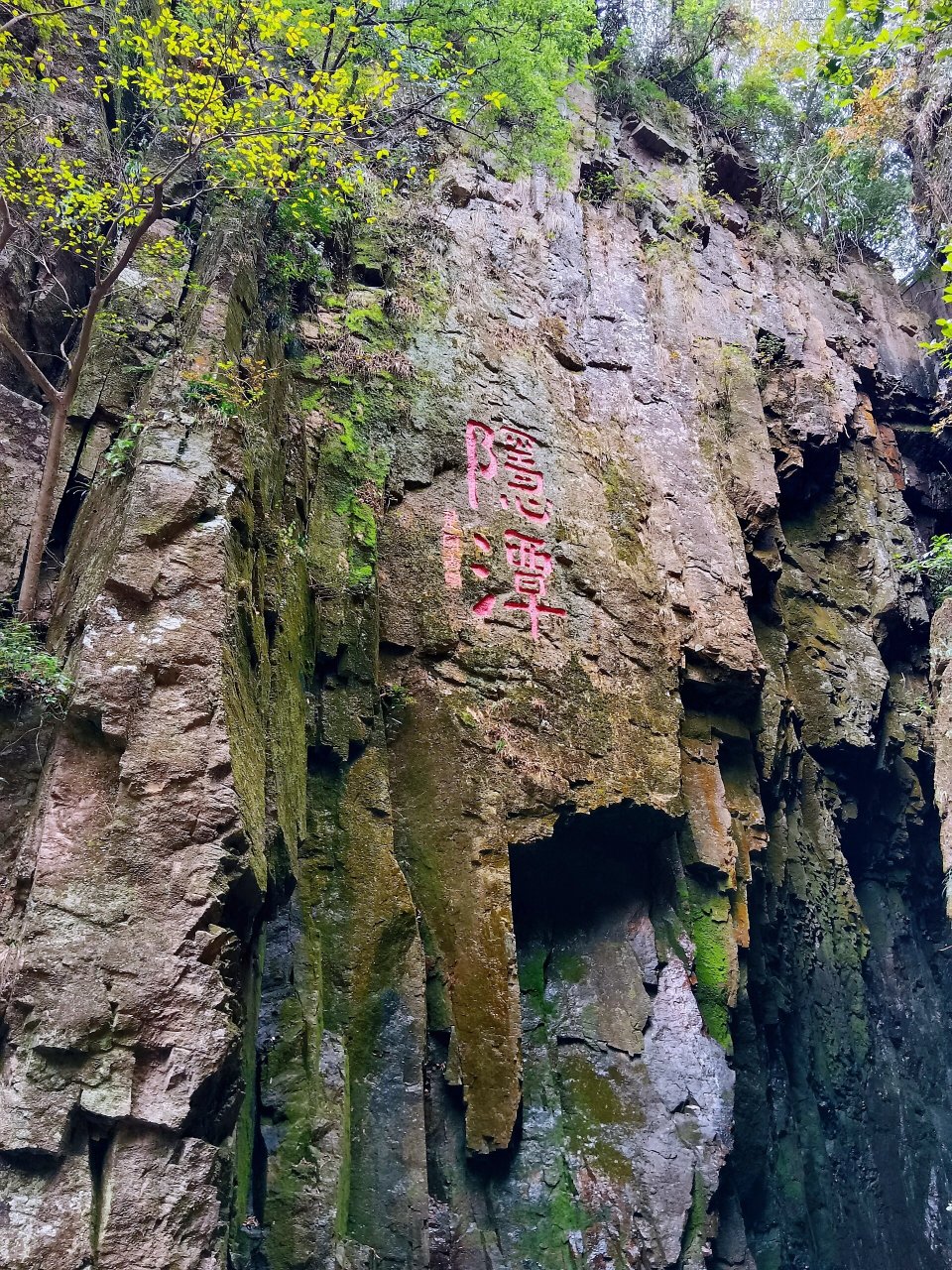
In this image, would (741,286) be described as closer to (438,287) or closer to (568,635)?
(438,287)

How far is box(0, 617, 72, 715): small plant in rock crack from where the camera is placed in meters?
3.54

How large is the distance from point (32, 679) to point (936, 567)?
974 centimetres

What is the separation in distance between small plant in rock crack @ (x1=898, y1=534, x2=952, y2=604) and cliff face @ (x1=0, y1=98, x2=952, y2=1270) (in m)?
0.35

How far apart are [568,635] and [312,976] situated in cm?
296

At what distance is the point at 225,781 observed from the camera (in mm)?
3479

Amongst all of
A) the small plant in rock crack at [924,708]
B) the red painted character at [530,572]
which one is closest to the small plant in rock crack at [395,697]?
the red painted character at [530,572]

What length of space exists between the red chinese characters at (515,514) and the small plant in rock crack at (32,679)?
2942 mm

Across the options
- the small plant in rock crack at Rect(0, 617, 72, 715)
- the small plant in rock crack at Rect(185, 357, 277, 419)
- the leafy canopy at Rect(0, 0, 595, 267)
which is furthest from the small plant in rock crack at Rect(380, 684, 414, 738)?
the leafy canopy at Rect(0, 0, 595, 267)

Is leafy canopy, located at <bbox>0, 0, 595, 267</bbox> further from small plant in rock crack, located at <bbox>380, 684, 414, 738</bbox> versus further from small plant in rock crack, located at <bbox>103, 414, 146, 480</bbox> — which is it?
small plant in rock crack, located at <bbox>380, 684, 414, 738</bbox>

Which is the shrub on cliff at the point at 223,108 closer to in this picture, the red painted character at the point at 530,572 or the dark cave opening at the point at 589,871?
the red painted character at the point at 530,572

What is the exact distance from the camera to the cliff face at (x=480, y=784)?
3.30 metres

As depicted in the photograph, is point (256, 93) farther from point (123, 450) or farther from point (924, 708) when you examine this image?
point (924, 708)

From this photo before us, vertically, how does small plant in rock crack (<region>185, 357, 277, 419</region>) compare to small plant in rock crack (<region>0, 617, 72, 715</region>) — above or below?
above

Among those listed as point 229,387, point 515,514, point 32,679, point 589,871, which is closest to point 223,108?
point 229,387
